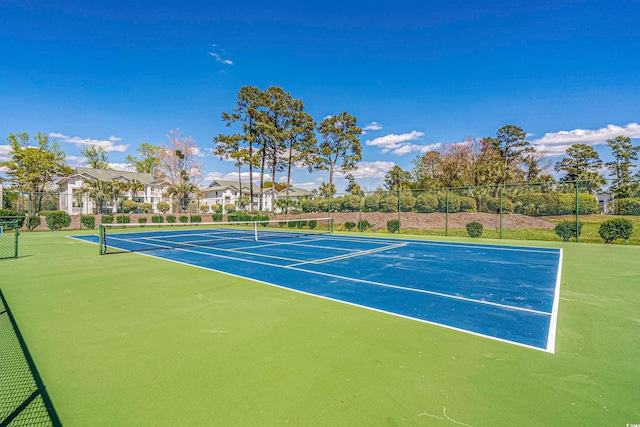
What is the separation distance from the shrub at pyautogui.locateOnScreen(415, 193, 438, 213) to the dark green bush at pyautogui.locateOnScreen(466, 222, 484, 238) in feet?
12.1

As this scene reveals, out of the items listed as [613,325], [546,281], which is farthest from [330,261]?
[613,325]

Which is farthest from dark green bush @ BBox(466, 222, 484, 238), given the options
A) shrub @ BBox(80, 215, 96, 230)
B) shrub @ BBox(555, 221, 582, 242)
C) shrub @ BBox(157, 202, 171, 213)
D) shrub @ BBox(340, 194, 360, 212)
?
shrub @ BBox(157, 202, 171, 213)

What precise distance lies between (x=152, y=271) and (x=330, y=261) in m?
4.70

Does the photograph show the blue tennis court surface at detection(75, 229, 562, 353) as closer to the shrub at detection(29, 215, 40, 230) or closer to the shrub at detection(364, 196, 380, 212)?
the shrub at detection(364, 196, 380, 212)

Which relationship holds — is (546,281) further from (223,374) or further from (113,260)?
(113,260)

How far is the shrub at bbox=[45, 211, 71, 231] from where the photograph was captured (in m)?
21.0

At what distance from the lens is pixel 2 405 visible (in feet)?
7.77

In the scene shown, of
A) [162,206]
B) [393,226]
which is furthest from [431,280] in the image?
[162,206]

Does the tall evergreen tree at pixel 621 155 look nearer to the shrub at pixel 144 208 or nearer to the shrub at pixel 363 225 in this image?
the shrub at pixel 363 225

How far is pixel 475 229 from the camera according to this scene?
16.5 metres

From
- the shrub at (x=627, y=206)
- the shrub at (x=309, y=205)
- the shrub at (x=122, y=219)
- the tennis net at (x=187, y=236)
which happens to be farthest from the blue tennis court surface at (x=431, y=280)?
the shrub at (x=122, y=219)

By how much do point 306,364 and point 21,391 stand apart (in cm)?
240

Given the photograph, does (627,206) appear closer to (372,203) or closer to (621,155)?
(372,203)

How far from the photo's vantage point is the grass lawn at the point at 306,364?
7.52 feet
